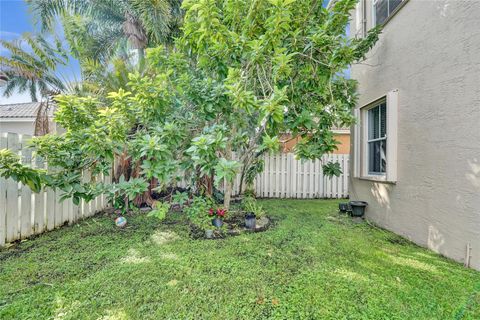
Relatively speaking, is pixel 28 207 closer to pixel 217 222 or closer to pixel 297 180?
pixel 217 222

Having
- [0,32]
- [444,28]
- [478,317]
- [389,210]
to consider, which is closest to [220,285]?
[478,317]

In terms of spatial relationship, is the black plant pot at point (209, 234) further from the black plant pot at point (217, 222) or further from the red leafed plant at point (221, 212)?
Result: the red leafed plant at point (221, 212)

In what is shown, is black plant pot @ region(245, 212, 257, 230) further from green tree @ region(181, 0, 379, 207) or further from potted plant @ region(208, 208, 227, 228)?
green tree @ region(181, 0, 379, 207)

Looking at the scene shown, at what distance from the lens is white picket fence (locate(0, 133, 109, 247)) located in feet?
11.7

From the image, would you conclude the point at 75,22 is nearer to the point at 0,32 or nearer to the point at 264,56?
the point at 0,32

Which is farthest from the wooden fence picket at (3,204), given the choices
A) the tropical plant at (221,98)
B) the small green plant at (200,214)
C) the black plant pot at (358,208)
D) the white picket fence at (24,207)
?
the black plant pot at (358,208)

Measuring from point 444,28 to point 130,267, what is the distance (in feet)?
16.9

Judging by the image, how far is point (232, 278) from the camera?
2672 mm

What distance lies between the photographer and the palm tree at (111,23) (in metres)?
7.03

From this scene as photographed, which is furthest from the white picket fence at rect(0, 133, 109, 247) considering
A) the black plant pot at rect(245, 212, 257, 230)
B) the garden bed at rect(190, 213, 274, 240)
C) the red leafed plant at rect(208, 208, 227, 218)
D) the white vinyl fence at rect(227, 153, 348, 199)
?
the white vinyl fence at rect(227, 153, 348, 199)

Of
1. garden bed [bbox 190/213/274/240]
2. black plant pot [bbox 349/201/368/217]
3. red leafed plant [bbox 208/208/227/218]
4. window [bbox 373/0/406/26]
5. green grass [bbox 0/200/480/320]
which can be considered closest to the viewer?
green grass [bbox 0/200/480/320]

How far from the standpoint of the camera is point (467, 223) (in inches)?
118

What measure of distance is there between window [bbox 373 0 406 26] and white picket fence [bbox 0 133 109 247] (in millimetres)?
6608

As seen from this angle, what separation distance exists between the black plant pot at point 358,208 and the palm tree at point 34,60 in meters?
8.44
